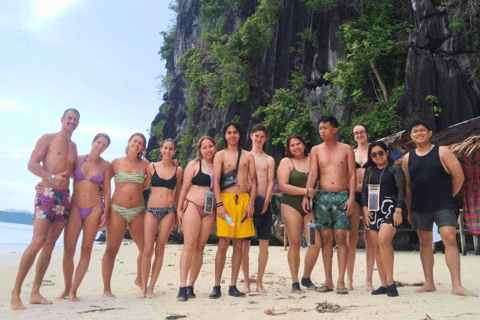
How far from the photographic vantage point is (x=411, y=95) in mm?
15992

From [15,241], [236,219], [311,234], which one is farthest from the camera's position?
[15,241]

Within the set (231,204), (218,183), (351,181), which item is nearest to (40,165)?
(218,183)

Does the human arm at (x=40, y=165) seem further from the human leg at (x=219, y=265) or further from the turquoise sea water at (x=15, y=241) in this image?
the turquoise sea water at (x=15, y=241)

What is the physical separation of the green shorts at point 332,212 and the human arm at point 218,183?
1258mm

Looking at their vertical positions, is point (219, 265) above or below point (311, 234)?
below

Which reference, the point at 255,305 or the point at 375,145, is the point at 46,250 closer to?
the point at 255,305

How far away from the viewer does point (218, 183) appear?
4.84 meters

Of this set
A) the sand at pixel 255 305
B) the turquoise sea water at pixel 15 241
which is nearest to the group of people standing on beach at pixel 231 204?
the sand at pixel 255 305

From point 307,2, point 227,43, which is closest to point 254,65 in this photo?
point 227,43

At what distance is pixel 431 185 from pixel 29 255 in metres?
4.84

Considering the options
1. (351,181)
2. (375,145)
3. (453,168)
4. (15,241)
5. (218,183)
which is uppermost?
(375,145)

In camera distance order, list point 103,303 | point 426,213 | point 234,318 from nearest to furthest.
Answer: point 234,318
point 103,303
point 426,213

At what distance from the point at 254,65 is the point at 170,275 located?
916 inches

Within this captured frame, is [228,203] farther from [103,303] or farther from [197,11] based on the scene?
[197,11]
